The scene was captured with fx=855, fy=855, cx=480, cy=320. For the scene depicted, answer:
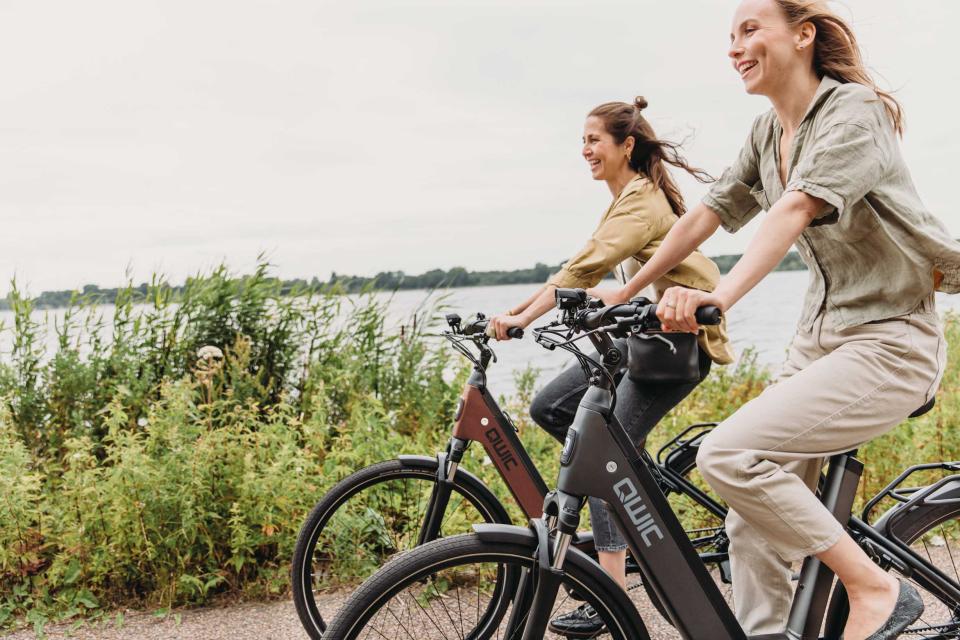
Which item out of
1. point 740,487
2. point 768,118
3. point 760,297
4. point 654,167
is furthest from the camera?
point 760,297

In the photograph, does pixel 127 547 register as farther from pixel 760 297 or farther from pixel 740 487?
pixel 760 297

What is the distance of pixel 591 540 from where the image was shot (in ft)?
10.4

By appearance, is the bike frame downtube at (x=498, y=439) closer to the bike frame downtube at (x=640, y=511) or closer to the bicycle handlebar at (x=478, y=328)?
the bicycle handlebar at (x=478, y=328)

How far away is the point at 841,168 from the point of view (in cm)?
211

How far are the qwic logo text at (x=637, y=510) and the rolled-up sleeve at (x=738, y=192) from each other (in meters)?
1.00

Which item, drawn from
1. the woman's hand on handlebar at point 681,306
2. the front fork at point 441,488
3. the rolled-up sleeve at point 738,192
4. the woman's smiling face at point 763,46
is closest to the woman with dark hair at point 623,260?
the front fork at point 441,488

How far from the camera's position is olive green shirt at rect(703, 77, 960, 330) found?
2.12 m

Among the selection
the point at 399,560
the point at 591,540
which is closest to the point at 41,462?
the point at 591,540

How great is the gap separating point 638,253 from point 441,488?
3.89ft

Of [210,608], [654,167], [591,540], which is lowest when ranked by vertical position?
[210,608]

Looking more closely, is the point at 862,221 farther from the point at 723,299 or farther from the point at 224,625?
the point at 224,625

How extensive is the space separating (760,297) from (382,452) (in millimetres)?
7863

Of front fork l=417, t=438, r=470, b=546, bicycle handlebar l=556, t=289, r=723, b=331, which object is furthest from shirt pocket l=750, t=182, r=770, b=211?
front fork l=417, t=438, r=470, b=546

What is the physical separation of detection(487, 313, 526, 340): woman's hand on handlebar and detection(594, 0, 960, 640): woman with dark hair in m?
1.03
